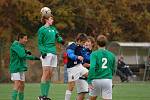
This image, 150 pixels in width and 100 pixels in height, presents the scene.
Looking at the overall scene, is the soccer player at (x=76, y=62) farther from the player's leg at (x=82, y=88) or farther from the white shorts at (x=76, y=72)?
the player's leg at (x=82, y=88)

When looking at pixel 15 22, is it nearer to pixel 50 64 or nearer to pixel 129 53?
pixel 129 53

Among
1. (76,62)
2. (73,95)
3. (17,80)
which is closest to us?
(76,62)

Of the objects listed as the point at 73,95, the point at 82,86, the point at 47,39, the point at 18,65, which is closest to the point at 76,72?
the point at 82,86

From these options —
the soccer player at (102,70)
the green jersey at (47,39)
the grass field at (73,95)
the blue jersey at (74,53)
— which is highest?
the green jersey at (47,39)

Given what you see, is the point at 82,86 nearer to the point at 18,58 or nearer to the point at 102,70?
the point at 18,58

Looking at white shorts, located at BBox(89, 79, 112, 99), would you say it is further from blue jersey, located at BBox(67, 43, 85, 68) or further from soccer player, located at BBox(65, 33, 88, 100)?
soccer player, located at BBox(65, 33, 88, 100)

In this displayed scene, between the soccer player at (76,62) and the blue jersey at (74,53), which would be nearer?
the blue jersey at (74,53)

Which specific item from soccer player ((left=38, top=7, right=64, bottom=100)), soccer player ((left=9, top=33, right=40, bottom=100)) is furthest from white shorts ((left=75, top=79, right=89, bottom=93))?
soccer player ((left=9, top=33, right=40, bottom=100))

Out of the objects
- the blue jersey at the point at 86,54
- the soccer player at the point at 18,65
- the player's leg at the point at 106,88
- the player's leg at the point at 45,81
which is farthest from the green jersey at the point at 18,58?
the player's leg at the point at 106,88

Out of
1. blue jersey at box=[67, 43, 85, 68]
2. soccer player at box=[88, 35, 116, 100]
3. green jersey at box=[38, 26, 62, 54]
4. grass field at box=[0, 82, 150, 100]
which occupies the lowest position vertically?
grass field at box=[0, 82, 150, 100]

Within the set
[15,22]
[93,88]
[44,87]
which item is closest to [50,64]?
[44,87]

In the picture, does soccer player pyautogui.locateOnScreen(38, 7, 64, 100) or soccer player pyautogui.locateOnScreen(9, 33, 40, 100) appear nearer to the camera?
soccer player pyautogui.locateOnScreen(38, 7, 64, 100)

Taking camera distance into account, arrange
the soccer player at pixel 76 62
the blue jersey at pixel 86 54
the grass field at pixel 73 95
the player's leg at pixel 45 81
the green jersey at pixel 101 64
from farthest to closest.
→ 1. the grass field at pixel 73 95
2. the blue jersey at pixel 86 54
3. the soccer player at pixel 76 62
4. the player's leg at pixel 45 81
5. the green jersey at pixel 101 64

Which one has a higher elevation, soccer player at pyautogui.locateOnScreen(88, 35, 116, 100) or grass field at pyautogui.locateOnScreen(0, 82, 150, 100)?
soccer player at pyautogui.locateOnScreen(88, 35, 116, 100)
